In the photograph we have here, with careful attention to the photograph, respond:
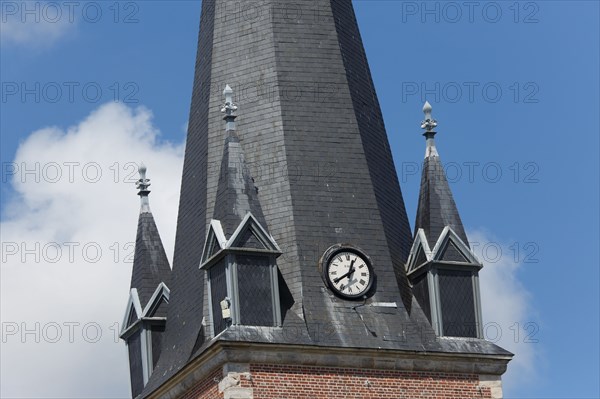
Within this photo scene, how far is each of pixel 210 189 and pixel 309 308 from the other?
12.7 feet

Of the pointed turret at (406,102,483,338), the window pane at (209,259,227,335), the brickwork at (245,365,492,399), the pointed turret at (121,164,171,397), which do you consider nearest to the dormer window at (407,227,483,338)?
the pointed turret at (406,102,483,338)

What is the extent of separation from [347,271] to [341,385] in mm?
2529

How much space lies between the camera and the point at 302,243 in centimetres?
4416

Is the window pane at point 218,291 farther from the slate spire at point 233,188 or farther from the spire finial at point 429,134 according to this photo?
the spire finial at point 429,134

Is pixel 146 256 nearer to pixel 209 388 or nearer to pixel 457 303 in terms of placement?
pixel 209 388

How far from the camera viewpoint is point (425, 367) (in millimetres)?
43688

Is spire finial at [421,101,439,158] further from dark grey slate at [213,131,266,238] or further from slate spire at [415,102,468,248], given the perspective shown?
dark grey slate at [213,131,266,238]

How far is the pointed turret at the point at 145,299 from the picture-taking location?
46.5 m

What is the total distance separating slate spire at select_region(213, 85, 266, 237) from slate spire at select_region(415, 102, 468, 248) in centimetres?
381

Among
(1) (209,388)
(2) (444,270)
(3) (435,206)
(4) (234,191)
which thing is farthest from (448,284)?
(1) (209,388)

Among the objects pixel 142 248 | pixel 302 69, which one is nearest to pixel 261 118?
pixel 302 69

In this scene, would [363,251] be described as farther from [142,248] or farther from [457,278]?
[142,248]

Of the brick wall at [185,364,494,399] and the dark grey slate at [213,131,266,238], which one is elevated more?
the dark grey slate at [213,131,266,238]

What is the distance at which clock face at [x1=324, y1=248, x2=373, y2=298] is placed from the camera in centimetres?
4391
